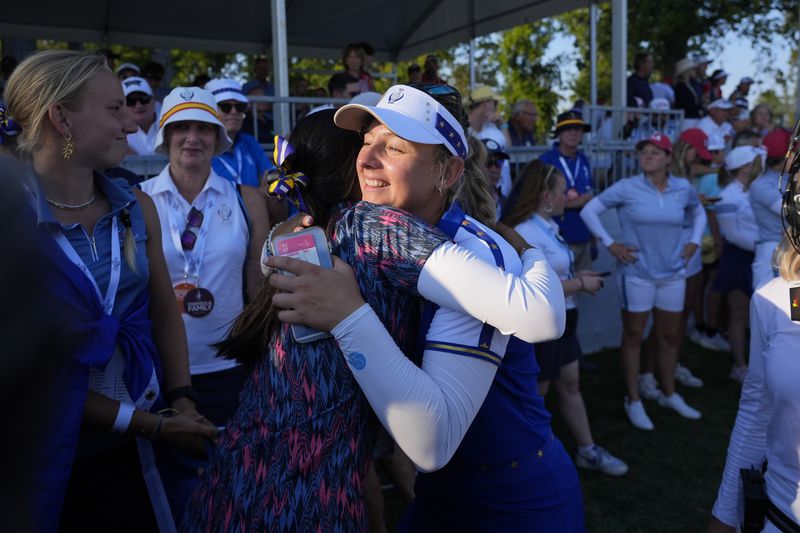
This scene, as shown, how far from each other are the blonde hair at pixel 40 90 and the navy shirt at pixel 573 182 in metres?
5.26

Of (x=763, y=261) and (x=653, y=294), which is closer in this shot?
(x=653, y=294)

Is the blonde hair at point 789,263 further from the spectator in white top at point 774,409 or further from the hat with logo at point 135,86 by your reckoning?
the hat with logo at point 135,86

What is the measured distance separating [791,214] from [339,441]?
1374 mm

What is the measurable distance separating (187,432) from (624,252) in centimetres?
467

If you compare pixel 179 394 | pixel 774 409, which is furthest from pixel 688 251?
pixel 179 394

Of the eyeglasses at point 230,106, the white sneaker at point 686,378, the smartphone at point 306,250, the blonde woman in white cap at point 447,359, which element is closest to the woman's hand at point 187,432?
the blonde woman in white cap at point 447,359

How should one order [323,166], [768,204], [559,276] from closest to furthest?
[323,166], [559,276], [768,204]

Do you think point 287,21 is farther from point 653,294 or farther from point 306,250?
point 306,250

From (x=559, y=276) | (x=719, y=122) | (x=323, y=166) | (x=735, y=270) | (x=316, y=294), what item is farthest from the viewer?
(x=719, y=122)

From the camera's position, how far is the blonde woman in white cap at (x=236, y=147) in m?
4.97

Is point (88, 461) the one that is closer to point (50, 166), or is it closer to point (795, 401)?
point (50, 166)

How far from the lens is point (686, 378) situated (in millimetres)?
7086

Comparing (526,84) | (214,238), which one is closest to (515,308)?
(214,238)

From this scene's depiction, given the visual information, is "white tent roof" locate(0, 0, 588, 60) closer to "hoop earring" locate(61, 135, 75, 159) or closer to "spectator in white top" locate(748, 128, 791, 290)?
"spectator in white top" locate(748, 128, 791, 290)
